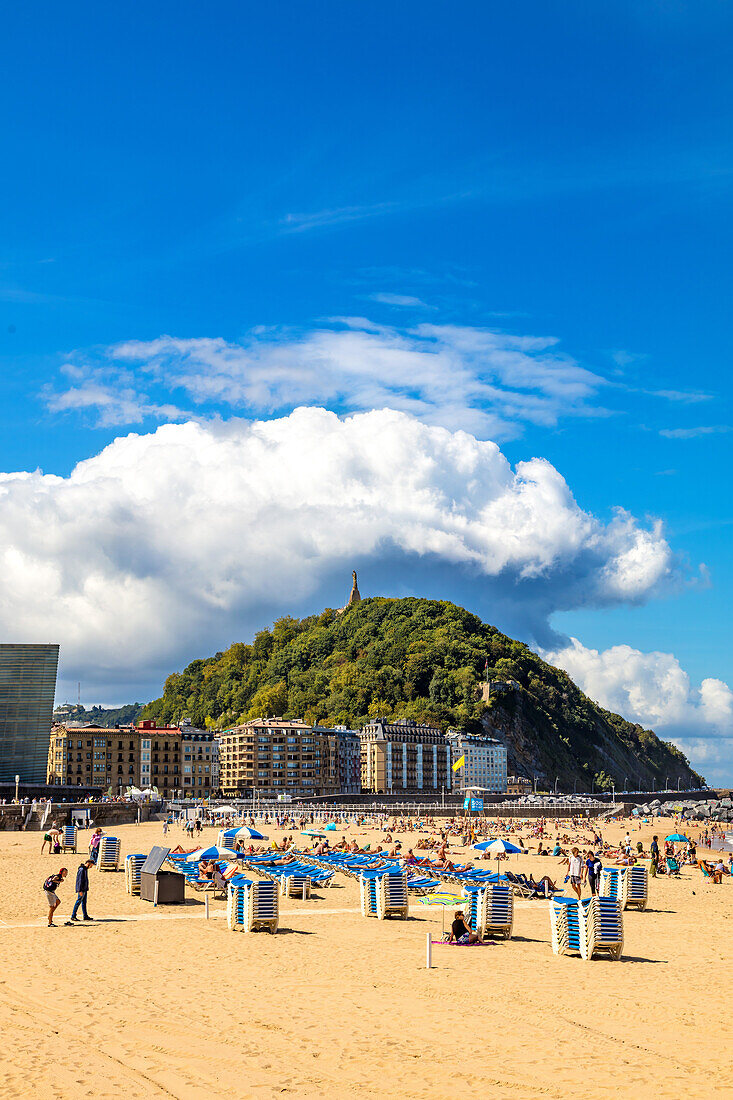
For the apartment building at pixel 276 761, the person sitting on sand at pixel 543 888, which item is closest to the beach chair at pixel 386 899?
the person sitting on sand at pixel 543 888

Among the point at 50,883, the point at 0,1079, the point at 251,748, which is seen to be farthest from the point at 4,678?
the point at 0,1079

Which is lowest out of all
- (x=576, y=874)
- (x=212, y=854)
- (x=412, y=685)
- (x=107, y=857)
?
(x=576, y=874)

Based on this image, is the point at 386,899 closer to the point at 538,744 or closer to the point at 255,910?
the point at 255,910

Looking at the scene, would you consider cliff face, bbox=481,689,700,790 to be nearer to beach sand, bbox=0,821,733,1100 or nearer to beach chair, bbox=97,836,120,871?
beach chair, bbox=97,836,120,871

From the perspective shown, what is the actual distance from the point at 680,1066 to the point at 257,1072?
4390 millimetres

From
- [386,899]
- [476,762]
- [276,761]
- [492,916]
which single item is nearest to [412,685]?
[476,762]

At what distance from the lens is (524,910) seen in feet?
82.2

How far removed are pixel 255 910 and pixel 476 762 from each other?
476ft

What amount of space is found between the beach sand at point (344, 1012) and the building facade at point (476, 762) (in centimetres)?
13898

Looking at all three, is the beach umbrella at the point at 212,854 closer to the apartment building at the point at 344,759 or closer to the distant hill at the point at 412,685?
the apartment building at the point at 344,759

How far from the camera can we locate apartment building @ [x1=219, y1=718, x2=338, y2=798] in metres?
140

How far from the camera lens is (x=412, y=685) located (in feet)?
565

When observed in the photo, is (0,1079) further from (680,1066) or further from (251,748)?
(251,748)

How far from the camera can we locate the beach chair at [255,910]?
19.7 metres
